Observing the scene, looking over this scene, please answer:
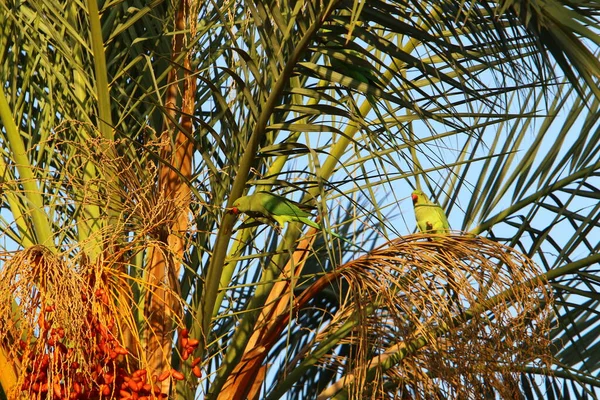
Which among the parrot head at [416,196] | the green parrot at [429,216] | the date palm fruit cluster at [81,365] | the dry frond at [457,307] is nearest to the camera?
the date palm fruit cluster at [81,365]

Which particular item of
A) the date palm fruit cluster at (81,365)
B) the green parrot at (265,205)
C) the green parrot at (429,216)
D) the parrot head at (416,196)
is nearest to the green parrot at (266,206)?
the green parrot at (265,205)

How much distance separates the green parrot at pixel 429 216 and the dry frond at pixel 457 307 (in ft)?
2.03

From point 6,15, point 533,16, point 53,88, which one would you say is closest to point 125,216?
point 53,88

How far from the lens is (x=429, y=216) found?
3363 millimetres

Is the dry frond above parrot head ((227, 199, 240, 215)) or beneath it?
beneath

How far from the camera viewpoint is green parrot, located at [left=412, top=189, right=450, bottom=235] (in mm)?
3326

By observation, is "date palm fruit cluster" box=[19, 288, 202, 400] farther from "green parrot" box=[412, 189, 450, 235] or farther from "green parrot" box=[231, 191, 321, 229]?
"green parrot" box=[412, 189, 450, 235]

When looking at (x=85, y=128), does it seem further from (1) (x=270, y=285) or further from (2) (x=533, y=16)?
(2) (x=533, y=16)

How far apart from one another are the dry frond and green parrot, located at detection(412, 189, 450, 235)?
62 centimetres

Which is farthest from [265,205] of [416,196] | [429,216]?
[416,196]

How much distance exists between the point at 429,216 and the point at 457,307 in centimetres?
76

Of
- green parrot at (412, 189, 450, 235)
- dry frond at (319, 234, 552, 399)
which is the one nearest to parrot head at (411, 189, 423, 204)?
green parrot at (412, 189, 450, 235)

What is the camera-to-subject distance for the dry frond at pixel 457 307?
2.57 m

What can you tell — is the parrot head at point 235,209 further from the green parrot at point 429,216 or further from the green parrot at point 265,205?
the green parrot at point 429,216
